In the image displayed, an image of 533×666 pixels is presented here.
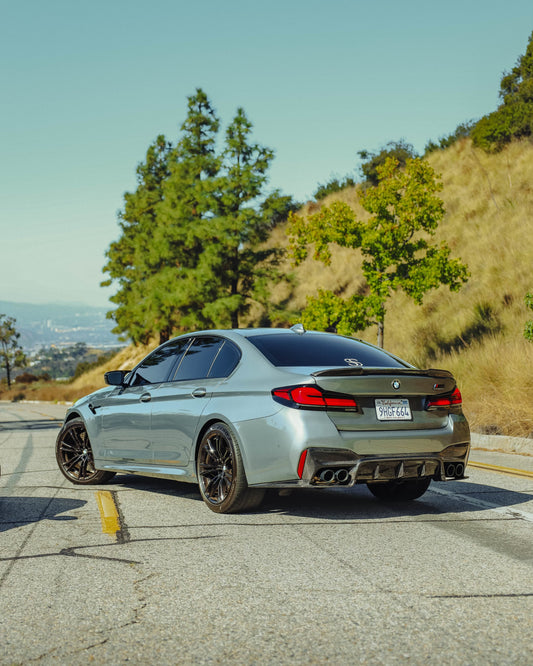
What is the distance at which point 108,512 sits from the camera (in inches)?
270

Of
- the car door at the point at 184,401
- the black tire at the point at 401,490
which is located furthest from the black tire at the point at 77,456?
the black tire at the point at 401,490

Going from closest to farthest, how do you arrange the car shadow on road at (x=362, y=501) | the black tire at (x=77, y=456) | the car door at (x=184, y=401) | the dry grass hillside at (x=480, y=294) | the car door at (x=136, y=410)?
the car shadow on road at (x=362, y=501) < the car door at (x=184, y=401) < the car door at (x=136, y=410) < the black tire at (x=77, y=456) < the dry grass hillside at (x=480, y=294)

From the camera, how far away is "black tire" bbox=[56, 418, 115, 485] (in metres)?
8.67

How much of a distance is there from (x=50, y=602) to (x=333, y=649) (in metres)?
1.64

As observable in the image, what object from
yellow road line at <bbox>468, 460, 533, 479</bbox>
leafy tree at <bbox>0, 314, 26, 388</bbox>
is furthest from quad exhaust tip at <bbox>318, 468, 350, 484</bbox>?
leafy tree at <bbox>0, 314, 26, 388</bbox>

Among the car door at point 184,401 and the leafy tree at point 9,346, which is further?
the leafy tree at point 9,346

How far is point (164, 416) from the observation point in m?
7.38

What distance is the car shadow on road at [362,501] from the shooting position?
6.77 m

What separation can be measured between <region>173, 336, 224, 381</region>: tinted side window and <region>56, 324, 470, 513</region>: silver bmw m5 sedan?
1cm

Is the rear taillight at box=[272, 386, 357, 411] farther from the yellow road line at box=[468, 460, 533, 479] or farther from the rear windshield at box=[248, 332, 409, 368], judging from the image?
the yellow road line at box=[468, 460, 533, 479]

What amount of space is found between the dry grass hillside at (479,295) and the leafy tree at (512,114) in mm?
944

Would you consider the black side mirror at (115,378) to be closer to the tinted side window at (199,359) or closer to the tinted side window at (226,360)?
the tinted side window at (199,359)

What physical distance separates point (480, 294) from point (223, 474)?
23176mm

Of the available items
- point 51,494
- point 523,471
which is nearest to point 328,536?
point 51,494
